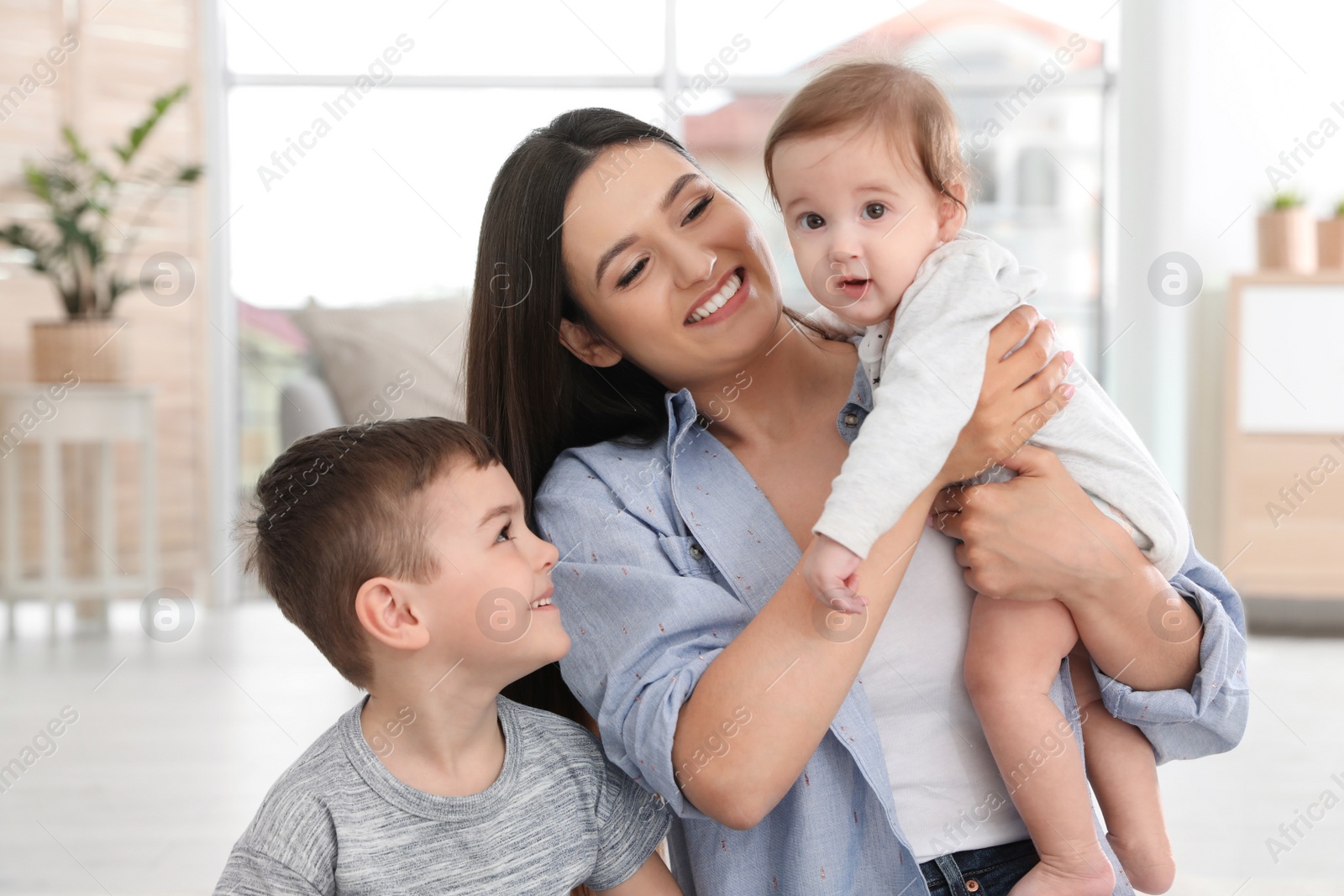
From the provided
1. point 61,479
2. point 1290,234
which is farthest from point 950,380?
point 61,479

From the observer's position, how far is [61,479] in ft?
15.7

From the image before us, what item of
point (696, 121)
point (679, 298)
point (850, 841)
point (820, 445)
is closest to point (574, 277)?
point (679, 298)

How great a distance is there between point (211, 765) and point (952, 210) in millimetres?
2443

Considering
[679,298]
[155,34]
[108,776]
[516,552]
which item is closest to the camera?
[516,552]

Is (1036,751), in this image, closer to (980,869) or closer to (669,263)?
(980,869)

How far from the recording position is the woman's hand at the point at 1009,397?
107cm

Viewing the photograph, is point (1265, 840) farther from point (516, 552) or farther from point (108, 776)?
point (108, 776)

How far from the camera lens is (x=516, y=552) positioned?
1.12 m

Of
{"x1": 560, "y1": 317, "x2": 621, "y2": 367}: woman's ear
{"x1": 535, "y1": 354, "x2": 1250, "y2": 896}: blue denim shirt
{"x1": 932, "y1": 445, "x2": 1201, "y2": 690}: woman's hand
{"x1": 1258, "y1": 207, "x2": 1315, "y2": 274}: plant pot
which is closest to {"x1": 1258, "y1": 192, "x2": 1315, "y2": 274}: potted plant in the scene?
{"x1": 1258, "y1": 207, "x2": 1315, "y2": 274}: plant pot

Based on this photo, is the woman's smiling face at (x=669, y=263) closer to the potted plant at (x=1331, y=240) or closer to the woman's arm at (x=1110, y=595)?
the woman's arm at (x=1110, y=595)

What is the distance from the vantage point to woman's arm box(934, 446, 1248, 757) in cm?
110

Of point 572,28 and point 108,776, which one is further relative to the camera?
point 572,28

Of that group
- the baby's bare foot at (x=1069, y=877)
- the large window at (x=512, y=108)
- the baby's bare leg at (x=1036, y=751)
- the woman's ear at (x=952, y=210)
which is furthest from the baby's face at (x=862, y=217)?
the large window at (x=512, y=108)

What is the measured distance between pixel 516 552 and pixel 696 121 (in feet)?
14.1
